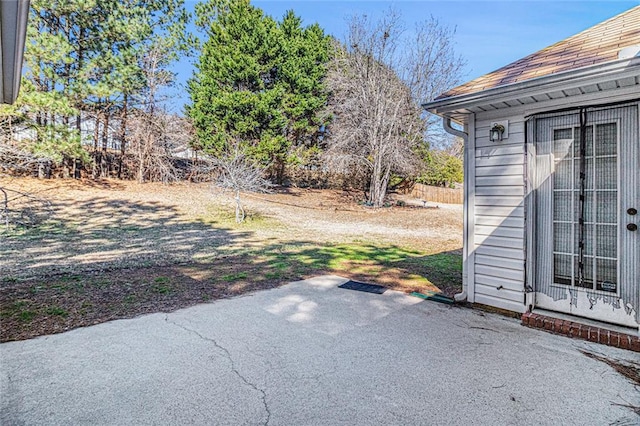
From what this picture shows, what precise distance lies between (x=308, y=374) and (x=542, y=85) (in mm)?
3185

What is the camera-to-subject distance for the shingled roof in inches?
119

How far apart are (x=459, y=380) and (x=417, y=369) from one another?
29 centimetres

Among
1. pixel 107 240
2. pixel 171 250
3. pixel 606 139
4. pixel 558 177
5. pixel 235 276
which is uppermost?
pixel 606 139

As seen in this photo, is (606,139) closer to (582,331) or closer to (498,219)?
(498,219)

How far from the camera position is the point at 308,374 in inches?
94.1

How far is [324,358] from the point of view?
264 cm

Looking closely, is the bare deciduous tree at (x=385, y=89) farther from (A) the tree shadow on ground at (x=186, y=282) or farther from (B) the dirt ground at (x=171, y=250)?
(A) the tree shadow on ground at (x=186, y=282)

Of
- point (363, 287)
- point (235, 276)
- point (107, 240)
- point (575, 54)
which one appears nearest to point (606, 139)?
point (575, 54)

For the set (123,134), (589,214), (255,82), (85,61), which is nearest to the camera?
(589,214)

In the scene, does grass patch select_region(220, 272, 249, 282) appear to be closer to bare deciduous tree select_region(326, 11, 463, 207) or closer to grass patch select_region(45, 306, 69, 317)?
grass patch select_region(45, 306, 69, 317)

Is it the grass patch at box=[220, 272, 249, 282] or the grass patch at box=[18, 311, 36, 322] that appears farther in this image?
the grass patch at box=[220, 272, 249, 282]

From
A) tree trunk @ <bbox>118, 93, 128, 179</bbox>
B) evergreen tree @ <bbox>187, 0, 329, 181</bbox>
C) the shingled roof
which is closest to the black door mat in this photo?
the shingled roof

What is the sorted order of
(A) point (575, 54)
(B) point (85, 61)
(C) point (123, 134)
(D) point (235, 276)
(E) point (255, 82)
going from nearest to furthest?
(A) point (575, 54) → (D) point (235, 276) → (B) point (85, 61) → (C) point (123, 134) → (E) point (255, 82)

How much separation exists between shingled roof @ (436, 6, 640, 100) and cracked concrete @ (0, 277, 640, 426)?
2465 mm
